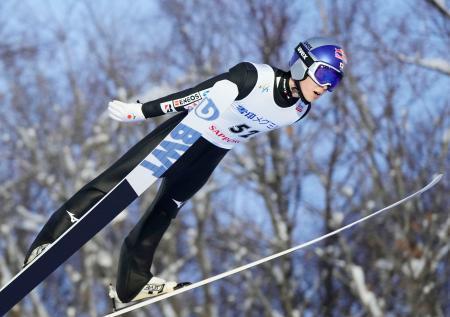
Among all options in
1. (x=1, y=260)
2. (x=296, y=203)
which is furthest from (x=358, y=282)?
(x=1, y=260)

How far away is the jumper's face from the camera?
436 cm

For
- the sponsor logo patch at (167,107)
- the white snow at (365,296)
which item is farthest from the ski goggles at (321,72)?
the white snow at (365,296)

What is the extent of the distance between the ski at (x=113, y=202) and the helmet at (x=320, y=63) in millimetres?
620

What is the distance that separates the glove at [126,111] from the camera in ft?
14.5

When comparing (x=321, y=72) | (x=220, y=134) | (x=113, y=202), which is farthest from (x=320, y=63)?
(x=113, y=202)

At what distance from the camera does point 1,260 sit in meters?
16.5

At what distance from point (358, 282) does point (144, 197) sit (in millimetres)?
5327

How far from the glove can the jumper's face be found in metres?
0.87

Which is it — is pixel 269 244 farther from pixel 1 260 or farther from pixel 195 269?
pixel 1 260

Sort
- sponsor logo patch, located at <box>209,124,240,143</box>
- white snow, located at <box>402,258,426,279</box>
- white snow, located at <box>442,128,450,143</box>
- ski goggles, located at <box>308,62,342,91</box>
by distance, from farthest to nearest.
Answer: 1. white snow, located at <box>442,128,450,143</box>
2. white snow, located at <box>402,258,426,279</box>
3. sponsor logo patch, located at <box>209,124,240,143</box>
4. ski goggles, located at <box>308,62,342,91</box>

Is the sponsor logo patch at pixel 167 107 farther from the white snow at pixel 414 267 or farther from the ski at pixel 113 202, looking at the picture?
the white snow at pixel 414 267

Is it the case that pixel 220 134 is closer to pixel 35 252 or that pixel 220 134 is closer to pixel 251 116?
pixel 251 116

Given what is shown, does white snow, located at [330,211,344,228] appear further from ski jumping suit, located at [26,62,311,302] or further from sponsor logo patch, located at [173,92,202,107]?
sponsor logo patch, located at [173,92,202,107]

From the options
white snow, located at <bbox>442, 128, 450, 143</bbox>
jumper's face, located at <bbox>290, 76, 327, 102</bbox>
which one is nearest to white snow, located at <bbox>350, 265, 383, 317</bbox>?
white snow, located at <bbox>442, 128, 450, 143</bbox>
